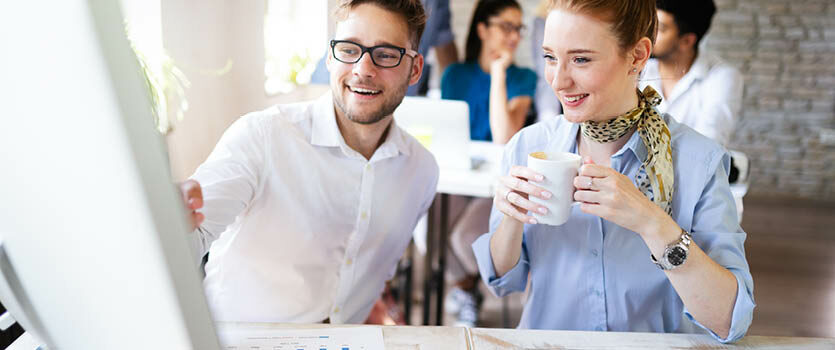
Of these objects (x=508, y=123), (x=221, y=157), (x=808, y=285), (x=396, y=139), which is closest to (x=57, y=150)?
(x=221, y=157)

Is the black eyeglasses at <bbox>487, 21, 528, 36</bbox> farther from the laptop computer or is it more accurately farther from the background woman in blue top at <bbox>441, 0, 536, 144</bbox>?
the laptop computer

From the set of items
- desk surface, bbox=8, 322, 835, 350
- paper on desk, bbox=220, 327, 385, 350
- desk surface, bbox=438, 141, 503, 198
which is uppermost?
paper on desk, bbox=220, 327, 385, 350

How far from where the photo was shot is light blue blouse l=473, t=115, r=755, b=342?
85 centimetres

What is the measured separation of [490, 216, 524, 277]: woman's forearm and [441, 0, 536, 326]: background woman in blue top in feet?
→ 0.66

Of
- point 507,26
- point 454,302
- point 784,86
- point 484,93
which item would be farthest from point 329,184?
point 784,86

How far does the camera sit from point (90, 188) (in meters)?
0.30

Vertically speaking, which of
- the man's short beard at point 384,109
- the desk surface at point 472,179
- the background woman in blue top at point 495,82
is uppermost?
the man's short beard at point 384,109

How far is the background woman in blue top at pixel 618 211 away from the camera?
0.77 m

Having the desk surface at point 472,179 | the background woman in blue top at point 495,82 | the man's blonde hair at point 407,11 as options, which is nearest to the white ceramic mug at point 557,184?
the man's blonde hair at point 407,11

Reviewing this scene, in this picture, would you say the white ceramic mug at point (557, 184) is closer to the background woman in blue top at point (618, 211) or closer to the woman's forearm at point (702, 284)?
the background woman in blue top at point (618, 211)

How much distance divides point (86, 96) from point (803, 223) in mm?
4701

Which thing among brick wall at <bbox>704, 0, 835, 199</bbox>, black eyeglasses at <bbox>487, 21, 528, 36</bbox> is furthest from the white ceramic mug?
brick wall at <bbox>704, 0, 835, 199</bbox>

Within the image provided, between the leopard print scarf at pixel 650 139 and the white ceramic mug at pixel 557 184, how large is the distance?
0.08m

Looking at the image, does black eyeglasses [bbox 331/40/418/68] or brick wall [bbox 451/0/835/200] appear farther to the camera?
brick wall [bbox 451/0/835/200]
